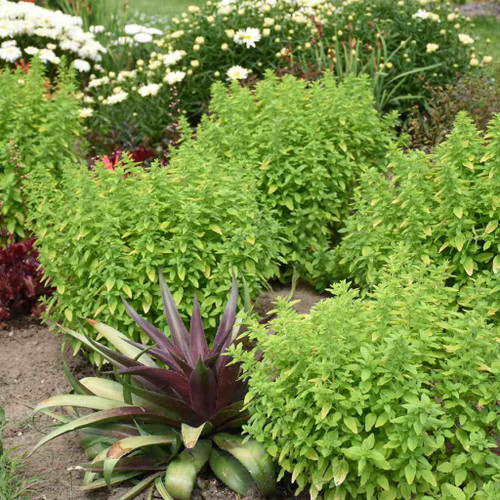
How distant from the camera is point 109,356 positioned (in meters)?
3.73

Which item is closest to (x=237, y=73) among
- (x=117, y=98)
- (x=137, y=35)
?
(x=117, y=98)

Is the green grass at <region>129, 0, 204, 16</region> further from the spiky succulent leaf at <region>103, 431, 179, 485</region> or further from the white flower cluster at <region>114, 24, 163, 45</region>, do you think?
the spiky succulent leaf at <region>103, 431, 179, 485</region>

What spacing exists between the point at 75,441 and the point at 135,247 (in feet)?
3.53

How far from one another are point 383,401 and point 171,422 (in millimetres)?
1174

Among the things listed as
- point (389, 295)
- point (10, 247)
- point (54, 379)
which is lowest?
point (54, 379)

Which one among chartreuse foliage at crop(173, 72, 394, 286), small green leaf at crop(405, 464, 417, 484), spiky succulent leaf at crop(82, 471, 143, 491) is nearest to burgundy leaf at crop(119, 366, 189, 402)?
spiky succulent leaf at crop(82, 471, 143, 491)

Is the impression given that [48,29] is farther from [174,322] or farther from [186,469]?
[186,469]

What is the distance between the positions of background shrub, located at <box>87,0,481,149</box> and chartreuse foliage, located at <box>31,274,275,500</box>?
398 cm

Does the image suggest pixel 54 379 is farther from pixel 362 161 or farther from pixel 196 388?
pixel 362 161

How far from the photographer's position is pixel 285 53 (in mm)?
7539

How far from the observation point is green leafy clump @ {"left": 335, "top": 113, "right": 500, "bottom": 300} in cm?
408

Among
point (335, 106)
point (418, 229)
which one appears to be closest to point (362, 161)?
point (335, 106)

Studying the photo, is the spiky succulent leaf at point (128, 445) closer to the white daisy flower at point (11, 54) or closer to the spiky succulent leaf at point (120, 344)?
the spiky succulent leaf at point (120, 344)

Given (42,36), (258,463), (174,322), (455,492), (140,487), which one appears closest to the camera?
(455,492)
